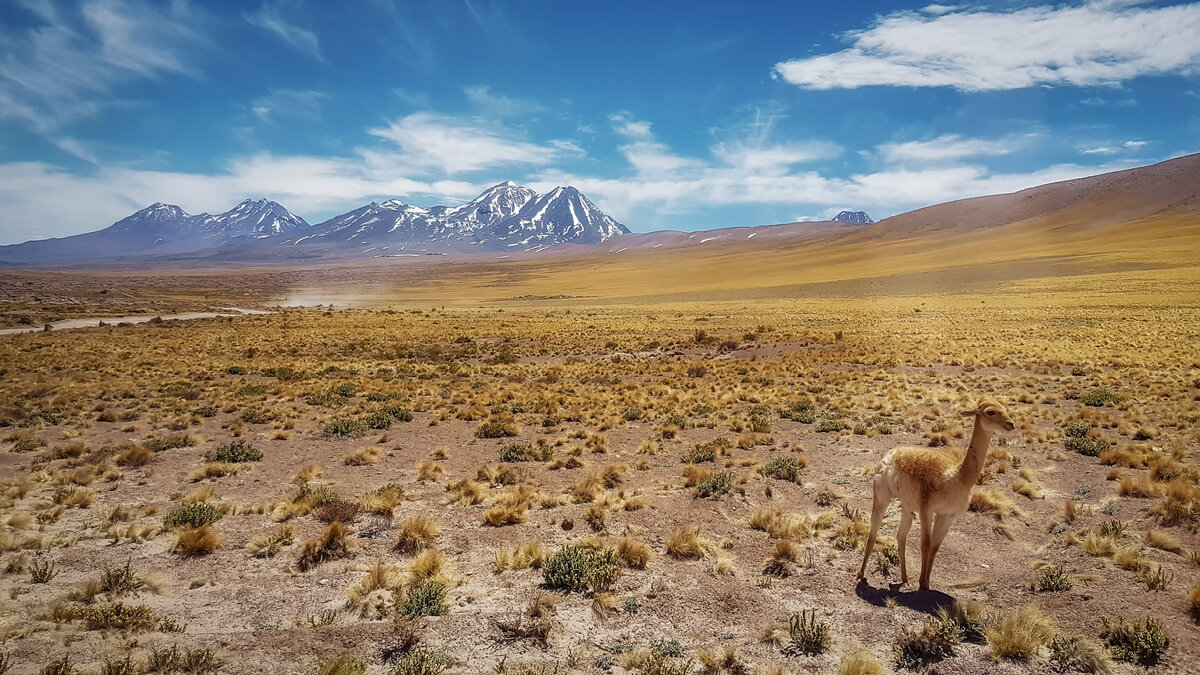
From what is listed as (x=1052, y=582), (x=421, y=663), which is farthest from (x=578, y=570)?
(x=1052, y=582)

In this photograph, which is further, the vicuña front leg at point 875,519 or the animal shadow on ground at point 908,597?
the vicuña front leg at point 875,519

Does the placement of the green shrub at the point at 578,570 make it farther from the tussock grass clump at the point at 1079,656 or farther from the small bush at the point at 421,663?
the tussock grass clump at the point at 1079,656

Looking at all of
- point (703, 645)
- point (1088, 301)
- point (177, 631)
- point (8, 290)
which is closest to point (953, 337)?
point (1088, 301)

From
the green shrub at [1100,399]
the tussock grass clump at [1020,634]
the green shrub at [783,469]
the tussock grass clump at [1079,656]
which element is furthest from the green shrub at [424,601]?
the green shrub at [1100,399]

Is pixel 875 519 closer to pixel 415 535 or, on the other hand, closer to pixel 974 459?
pixel 974 459

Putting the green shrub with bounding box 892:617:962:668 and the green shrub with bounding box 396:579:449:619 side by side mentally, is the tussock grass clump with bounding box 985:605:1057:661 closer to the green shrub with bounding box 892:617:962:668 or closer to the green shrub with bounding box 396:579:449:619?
the green shrub with bounding box 892:617:962:668

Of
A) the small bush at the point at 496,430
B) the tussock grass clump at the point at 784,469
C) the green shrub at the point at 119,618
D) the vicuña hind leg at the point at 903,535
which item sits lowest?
the small bush at the point at 496,430

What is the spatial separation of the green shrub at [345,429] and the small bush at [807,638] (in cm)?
1223

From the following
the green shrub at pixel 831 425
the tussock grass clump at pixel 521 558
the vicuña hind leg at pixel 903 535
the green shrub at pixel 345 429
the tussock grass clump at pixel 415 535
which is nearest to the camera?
the vicuña hind leg at pixel 903 535

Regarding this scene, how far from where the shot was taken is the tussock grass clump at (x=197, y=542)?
7.18m

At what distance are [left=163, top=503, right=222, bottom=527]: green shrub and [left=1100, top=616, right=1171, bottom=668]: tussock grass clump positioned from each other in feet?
35.0

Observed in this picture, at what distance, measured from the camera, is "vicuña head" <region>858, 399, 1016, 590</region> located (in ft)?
18.2

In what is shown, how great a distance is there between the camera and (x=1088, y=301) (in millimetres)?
52156

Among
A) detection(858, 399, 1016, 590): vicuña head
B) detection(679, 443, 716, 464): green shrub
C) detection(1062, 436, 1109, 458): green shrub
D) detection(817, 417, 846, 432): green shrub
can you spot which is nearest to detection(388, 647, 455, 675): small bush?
detection(858, 399, 1016, 590): vicuña head
